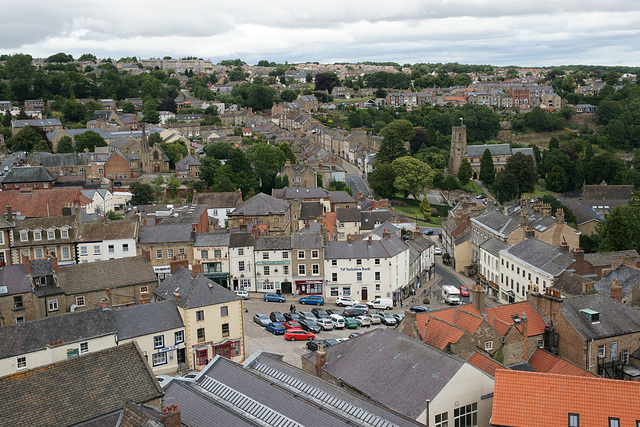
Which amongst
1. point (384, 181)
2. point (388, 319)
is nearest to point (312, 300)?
point (388, 319)

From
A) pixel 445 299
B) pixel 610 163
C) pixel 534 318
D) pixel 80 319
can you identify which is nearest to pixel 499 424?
pixel 534 318

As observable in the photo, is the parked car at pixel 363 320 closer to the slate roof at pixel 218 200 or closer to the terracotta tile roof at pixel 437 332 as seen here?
the terracotta tile roof at pixel 437 332

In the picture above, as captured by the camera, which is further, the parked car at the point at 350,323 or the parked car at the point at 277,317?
the parked car at the point at 277,317

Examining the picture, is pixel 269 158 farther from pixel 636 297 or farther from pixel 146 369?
pixel 146 369

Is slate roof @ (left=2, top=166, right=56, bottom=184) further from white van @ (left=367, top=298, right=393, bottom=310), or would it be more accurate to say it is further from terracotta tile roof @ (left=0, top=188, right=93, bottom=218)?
white van @ (left=367, top=298, right=393, bottom=310)

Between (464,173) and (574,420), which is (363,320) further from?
(464,173)

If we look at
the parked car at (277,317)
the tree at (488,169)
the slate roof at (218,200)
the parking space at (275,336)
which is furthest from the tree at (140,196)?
the tree at (488,169)
